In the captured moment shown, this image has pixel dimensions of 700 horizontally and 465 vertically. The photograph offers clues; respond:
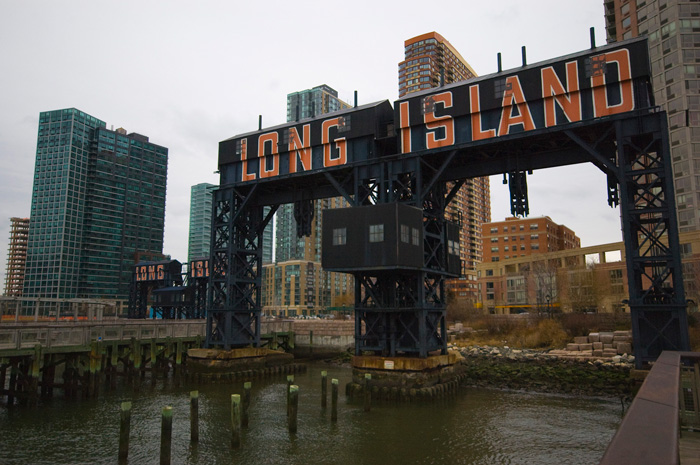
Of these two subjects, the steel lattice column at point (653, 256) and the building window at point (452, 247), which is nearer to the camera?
the steel lattice column at point (653, 256)

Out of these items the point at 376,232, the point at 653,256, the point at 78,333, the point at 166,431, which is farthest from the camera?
the point at 78,333

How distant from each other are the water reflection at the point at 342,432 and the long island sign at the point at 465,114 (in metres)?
16.0

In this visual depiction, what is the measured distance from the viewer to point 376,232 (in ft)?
96.9

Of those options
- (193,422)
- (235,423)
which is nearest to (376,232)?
(235,423)

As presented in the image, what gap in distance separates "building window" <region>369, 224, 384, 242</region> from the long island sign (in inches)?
259

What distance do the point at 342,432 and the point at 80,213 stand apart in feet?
625

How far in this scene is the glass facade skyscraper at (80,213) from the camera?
7151 inches

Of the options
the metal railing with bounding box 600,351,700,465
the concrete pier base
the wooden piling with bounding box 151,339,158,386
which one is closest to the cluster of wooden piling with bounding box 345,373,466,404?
the concrete pier base

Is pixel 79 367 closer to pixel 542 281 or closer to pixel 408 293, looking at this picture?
pixel 408 293

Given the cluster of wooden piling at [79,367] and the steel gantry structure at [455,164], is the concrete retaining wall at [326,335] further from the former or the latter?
the steel gantry structure at [455,164]

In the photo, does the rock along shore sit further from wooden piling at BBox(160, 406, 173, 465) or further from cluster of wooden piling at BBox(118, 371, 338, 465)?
wooden piling at BBox(160, 406, 173, 465)

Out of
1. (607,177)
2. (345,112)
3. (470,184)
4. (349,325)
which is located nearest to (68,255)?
(470,184)

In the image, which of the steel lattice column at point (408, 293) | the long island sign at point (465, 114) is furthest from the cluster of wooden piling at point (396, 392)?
the long island sign at point (465, 114)

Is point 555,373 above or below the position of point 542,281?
below
